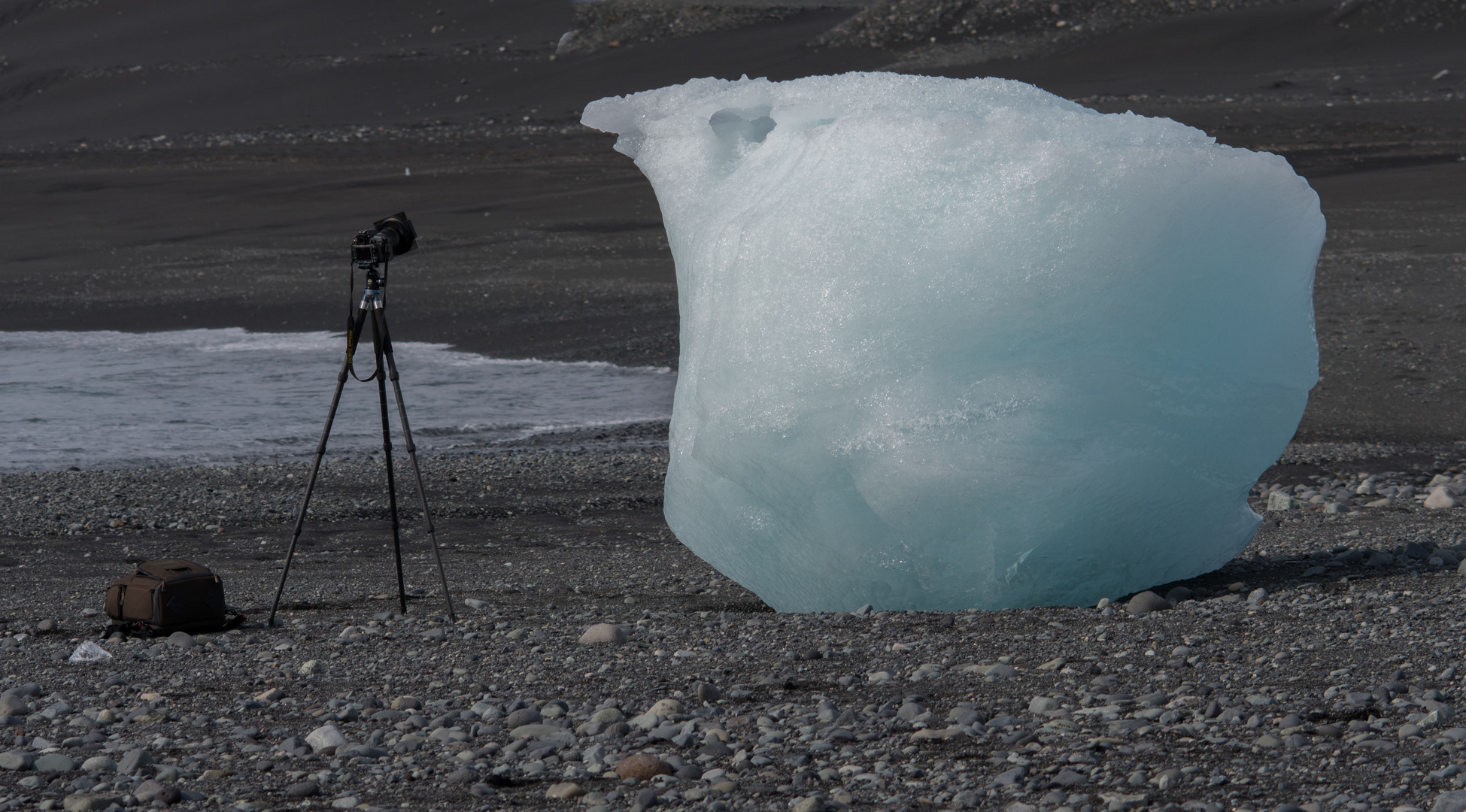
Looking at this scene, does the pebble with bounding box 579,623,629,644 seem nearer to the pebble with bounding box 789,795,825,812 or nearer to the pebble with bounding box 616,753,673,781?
the pebble with bounding box 616,753,673,781

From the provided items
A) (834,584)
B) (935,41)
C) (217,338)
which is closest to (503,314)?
(217,338)

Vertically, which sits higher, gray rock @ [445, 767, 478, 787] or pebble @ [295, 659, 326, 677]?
pebble @ [295, 659, 326, 677]

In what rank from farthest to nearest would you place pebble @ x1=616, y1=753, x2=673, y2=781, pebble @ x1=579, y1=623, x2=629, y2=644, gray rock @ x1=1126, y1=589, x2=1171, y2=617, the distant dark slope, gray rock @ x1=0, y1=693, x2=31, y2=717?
the distant dark slope
gray rock @ x1=1126, y1=589, x2=1171, y2=617
pebble @ x1=579, y1=623, x2=629, y2=644
gray rock @ x1=0, y1=693, x2=31, y2=717
pebble @ x1=616, y1=753, x2=673, y2=781

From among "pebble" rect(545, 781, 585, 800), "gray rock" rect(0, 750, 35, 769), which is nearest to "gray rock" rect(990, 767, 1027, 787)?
"pebble" rect(545, 781, 585, 800)

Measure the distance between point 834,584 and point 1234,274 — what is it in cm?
216

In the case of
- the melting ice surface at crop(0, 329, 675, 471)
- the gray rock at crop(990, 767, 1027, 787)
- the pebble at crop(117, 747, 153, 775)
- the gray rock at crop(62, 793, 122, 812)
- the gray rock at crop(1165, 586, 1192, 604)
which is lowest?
the gray rock at crop(62, 793, 122, 812)

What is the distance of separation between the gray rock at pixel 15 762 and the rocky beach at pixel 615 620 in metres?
0.05

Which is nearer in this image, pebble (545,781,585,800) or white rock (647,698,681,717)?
pebble (545,781,585,800)

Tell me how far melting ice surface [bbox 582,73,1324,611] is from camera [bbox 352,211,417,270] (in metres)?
1.35

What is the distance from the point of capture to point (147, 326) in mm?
17578

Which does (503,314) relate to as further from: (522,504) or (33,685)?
(33,685)

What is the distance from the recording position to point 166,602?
21.0 feet

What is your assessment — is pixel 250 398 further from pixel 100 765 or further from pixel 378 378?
pixel 100 765

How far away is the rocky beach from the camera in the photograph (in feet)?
15.0
